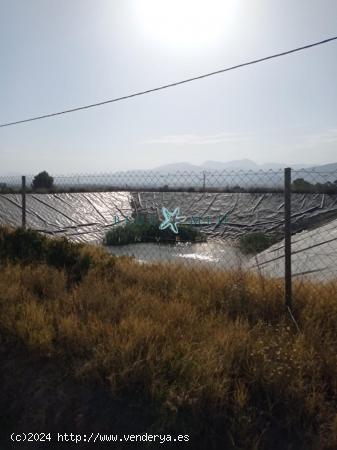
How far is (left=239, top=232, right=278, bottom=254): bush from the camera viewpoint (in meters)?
12.1

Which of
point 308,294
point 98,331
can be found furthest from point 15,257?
point 308,294

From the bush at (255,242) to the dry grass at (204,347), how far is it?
7.53 m

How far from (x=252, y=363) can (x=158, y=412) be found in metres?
0.77

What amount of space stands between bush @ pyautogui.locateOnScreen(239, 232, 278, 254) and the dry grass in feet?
24.7

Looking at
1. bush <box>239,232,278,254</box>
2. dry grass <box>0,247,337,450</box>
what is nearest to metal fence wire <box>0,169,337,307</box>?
bush <box>239,232,278,254</box>

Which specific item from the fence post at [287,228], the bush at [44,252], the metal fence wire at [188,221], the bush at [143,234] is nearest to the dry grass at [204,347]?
the fence post at [287,228]

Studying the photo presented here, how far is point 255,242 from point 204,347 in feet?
32.1

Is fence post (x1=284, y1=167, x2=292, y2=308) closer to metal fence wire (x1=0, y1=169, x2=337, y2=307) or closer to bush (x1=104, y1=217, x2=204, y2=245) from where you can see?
metal fence wire (x1=0, y1=169, x2=337, y2=307)

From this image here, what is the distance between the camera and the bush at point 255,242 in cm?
1214

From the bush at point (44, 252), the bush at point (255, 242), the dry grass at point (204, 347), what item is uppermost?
the bush at point (44, 252)

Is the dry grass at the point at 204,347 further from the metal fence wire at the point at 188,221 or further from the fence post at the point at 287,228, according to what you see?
the metal fence wire at the point at 188,221

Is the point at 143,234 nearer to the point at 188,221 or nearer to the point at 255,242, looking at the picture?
the point at 188,221

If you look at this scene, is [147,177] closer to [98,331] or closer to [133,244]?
[98,331]

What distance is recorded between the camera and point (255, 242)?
12500 millimetres
